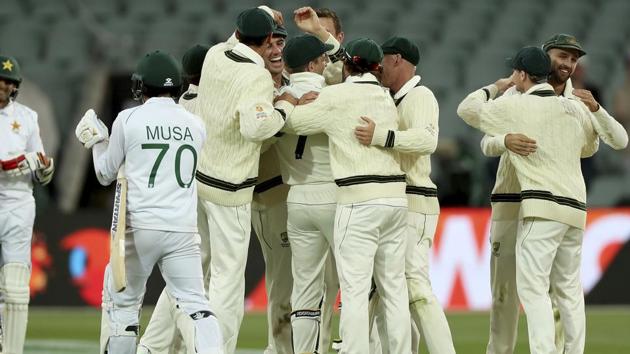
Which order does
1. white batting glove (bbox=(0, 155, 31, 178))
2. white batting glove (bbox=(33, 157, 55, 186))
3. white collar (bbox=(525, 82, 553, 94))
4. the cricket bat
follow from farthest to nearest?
1. white batting glove (bbox=(33, 157, 55, 186))
2. white batting glove (bbox=(0, 155, 31, 178))
3. white collar (bbox=(525, 82, 553, 94))
4. the cricket bat

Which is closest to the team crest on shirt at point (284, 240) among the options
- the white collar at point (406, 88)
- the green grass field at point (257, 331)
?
the white collar at point (406, 88)

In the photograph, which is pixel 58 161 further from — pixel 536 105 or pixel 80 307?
pixel 536 105

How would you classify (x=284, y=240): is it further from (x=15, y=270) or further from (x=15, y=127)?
(x=15, y=127)

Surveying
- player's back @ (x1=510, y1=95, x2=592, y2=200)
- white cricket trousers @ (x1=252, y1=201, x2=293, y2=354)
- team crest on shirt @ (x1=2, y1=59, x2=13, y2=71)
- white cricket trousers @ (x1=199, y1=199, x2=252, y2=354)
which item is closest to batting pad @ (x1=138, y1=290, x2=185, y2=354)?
white cricket trousers @ (x1=199, y1=199, x2=252, y2=354)

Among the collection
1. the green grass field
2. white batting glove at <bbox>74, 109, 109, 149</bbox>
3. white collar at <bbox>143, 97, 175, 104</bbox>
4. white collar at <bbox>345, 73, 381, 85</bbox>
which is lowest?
the green grass field

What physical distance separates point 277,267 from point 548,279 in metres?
2.08

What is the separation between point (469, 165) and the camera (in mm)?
17219

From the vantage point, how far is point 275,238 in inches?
394

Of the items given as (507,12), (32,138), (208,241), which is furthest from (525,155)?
(507,12)

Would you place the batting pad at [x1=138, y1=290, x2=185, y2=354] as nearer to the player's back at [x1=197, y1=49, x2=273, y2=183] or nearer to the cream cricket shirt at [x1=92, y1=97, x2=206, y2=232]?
the player's back at [x1=197, y1=49, x2=273, y2=183]

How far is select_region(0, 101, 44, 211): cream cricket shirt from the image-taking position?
10492mm

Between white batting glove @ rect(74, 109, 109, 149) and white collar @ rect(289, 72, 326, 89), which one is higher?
white collar @ rect(289, 72, 326, 89)

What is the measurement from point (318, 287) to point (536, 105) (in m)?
2.08

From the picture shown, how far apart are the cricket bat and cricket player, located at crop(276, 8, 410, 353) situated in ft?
4.47
